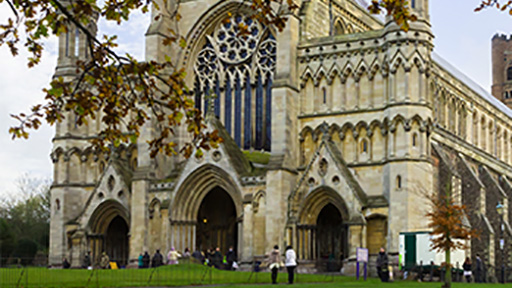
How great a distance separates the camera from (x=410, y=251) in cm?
4056

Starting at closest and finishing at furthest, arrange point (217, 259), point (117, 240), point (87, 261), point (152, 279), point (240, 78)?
point (152, 279) → point (217, 259) → point (87, 261) → point (240, 78) → point (117, 240)

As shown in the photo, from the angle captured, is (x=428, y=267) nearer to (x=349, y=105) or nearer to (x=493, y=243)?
(x=349, y=105)

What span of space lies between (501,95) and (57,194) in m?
65.4

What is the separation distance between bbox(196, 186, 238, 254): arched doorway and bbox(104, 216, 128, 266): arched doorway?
514 centimetres

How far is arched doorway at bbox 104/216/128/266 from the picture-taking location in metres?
51.8

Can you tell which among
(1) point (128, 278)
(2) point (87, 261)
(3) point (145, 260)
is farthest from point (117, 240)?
(1) point (128, 278)

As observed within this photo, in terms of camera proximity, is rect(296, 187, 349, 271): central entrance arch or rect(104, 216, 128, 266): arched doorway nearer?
rect(296, 187, 349, 271): central entrance arch

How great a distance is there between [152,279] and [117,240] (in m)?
20.5

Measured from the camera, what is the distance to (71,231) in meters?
51.6

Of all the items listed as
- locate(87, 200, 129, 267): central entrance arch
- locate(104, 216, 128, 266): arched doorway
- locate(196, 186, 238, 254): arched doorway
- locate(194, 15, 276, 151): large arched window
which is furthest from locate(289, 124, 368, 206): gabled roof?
locate(104, 216, 128, 266): arched doorway

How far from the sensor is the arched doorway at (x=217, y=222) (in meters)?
49.7

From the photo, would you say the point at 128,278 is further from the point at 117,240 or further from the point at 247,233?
the point at 117,240

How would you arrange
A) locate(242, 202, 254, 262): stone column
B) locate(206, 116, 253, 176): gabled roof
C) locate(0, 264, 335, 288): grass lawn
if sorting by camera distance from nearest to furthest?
1. locate(0, 264, 335, 288): grass lawn
2. locate(242, 202, 254, 262): stone column
3. locate(206, 116, 253, 176): gabled roof

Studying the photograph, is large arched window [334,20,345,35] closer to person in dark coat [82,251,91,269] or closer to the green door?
the green door
